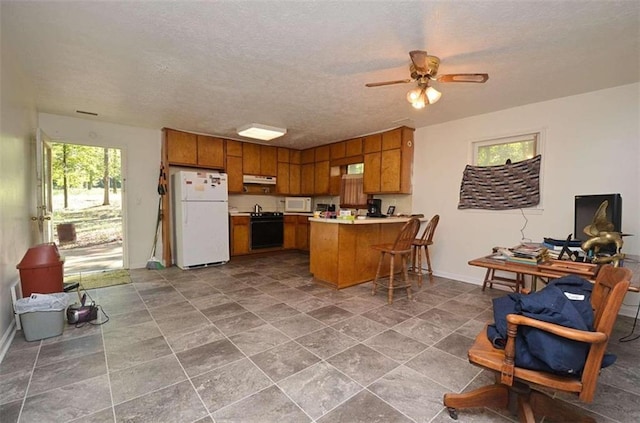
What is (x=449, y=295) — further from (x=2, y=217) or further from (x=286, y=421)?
(x=2, y=217)

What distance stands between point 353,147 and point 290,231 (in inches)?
92.0

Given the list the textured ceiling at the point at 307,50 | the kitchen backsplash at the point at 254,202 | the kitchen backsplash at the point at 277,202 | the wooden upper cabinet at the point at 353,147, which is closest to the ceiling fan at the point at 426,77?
the textured ceiling at the point at 307,50

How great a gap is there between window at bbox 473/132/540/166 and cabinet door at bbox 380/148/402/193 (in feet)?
3.75

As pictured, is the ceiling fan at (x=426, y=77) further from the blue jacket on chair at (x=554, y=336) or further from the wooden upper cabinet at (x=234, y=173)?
the wooden upper cabinet at (x=234, y=173)

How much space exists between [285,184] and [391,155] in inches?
106

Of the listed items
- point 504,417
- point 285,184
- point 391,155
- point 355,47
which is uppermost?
point 355,47

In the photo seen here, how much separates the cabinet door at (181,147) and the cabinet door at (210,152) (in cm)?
9

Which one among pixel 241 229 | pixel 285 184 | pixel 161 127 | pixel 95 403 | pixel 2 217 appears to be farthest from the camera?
pixel 285 184

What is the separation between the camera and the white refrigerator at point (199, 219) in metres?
4.64

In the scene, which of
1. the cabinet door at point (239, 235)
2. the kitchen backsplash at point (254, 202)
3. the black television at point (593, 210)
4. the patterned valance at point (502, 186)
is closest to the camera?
the black television at point (593, 210)

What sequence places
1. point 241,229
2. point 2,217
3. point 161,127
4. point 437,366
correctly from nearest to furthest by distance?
point 437,366
point 2,217
point 161,127
point 241,229

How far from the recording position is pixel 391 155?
4.74m

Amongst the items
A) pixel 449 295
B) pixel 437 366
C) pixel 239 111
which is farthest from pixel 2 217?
pixel 449 295

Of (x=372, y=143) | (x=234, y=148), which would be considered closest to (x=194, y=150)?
(x=234, y=148)
